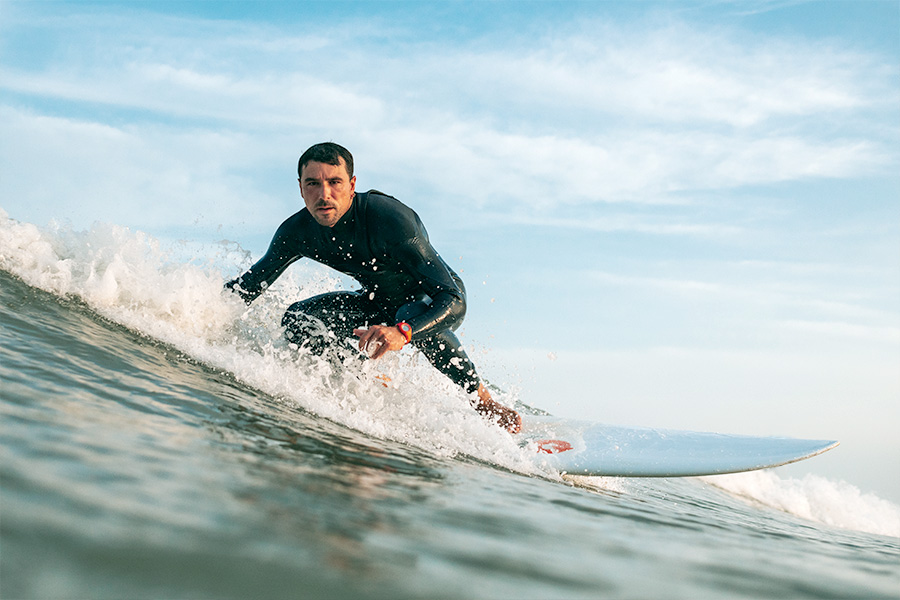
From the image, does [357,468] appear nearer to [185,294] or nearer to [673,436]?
[185,294]

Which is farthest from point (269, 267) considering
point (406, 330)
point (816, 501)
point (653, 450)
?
point (816, 501)

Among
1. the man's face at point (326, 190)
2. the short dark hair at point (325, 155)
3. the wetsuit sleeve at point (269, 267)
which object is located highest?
the short dark hair at point (325, 155)

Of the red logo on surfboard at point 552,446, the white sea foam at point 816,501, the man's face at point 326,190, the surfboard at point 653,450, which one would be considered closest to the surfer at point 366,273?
the man's face at point 326,190

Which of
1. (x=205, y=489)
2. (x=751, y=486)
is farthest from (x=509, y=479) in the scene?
(x=751, y=486)

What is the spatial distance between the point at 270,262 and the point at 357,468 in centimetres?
298

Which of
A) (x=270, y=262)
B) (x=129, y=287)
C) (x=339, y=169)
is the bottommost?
(x=129, y=287)

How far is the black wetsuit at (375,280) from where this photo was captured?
437cm

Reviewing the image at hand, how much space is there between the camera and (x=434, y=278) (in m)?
4.41

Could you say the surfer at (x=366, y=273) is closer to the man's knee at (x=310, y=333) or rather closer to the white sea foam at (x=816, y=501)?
the man's knee at (x=310, y=333)

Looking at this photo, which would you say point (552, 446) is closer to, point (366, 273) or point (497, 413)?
point (497, 413)

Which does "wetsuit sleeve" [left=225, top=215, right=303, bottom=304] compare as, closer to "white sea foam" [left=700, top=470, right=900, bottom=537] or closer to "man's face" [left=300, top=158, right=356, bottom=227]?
"man's face" [left=300, top=158, right=356, bottom=227]

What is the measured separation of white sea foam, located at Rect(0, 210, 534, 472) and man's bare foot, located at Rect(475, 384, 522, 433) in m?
0.15

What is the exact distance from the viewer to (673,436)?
520 cm

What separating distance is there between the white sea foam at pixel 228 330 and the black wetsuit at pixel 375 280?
24 centimetres
